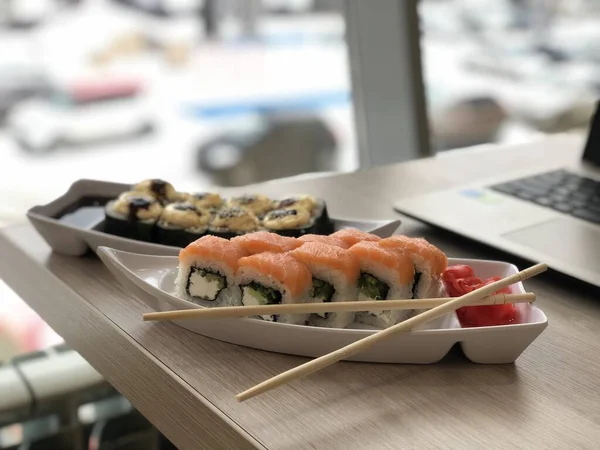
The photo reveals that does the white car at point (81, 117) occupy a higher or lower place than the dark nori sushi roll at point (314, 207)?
higher

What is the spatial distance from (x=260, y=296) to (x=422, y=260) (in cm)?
18

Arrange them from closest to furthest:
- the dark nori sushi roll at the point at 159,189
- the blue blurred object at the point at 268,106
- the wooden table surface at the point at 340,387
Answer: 1. the wooden table surface at the point at 340,387
2. the dark nori sushi roll at the point at 159,189
3. the blue blurred object at the point at 268,106

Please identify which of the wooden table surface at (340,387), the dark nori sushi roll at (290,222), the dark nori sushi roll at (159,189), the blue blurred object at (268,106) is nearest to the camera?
the wooden table surface at (340,387)

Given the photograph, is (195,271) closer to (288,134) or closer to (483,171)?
(483,171)

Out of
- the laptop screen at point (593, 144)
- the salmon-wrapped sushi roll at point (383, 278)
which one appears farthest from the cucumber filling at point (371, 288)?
the laptop screen at point (593, 144)

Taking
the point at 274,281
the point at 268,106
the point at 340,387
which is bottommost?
the point at 340,387

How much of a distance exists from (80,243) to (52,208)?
0.11 m

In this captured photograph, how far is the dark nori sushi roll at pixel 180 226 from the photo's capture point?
0.98 meters

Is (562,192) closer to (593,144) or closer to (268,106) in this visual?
(593,144)

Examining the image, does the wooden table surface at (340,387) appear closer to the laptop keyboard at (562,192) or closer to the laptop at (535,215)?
the laptop at (535,215)

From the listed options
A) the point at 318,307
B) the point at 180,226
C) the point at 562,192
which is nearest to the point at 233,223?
the point at 180,226

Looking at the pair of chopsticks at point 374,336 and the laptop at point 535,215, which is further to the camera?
the laptop at point 535,215

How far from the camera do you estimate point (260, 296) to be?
76 centimetres

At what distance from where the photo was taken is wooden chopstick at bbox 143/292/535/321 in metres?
0.72
